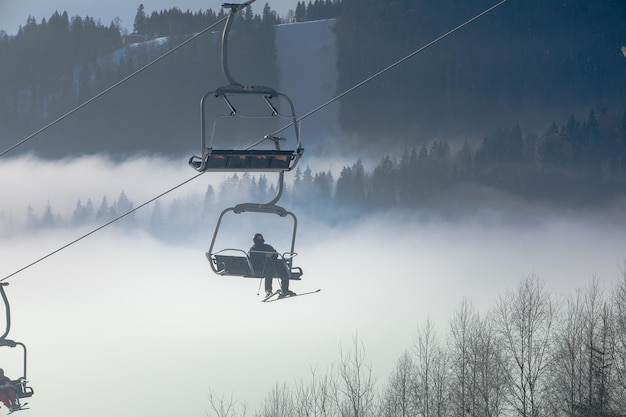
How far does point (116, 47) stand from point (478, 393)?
35903 mm

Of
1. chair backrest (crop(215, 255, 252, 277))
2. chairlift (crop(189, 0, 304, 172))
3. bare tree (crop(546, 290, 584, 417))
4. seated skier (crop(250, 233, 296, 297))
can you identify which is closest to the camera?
chairlift (crop(189, 0, 304, 172))

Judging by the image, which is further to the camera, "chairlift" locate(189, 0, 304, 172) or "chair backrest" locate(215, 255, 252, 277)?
"chair backrest" locate(215, 255, 252, 277)

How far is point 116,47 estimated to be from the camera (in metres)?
69.0

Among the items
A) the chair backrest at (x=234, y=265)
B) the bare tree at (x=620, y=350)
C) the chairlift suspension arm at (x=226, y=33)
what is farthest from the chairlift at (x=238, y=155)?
the bare tree at (x=620, y=350)

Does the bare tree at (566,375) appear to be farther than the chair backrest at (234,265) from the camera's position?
Yes

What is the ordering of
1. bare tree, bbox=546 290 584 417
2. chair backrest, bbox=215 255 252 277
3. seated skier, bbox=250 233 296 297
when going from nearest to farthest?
chair backrest, bbox=215 255 252 277, seated skier, bbox=250 233 296 297, bare tree, bbox=546 290 584 417

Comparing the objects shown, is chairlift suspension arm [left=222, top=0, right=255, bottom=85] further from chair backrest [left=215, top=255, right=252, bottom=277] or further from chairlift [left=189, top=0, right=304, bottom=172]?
chair backrest [left=215, top=255, right=252, bottom=277]

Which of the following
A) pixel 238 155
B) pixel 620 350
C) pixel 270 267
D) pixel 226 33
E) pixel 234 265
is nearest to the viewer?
pixel 226 33

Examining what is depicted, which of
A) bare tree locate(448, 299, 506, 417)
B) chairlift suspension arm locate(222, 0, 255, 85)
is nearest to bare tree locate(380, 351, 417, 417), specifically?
bare tree locate(448, 299, 506, 417)

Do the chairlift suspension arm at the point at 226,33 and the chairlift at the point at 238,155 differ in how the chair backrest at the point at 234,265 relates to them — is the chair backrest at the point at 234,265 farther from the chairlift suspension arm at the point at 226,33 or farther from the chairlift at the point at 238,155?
the chairlift suspension arm at the point at 226,33

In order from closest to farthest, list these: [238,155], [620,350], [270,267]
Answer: [238,155], [270,267], [620,350]

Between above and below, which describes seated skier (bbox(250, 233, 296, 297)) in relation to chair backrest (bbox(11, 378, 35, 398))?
above

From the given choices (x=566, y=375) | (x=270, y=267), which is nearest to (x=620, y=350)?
(x=566, y=375)

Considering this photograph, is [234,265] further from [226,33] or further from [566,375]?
[566,375]
